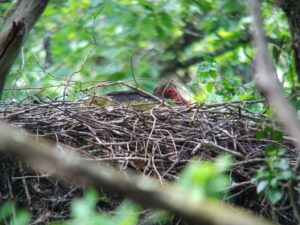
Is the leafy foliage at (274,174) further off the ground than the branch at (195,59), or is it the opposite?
the leafy foliage at (274,174)

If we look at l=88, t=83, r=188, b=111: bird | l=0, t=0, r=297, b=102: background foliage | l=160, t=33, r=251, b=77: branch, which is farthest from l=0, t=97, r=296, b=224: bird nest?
l=160, t=33, r=251, b=77: branch

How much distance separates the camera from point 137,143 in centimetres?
254

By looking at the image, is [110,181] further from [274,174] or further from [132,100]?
[132,100]

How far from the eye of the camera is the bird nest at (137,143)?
7.75 feet

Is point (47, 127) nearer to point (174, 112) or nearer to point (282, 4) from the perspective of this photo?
point (174, 112)

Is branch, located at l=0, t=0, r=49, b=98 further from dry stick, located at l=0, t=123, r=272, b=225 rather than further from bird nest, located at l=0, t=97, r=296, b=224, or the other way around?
dry stick, located at l=0, t=123, r=272, b=225

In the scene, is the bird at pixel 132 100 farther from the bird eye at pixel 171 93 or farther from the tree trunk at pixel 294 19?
the tree trunk at pixel 294 19

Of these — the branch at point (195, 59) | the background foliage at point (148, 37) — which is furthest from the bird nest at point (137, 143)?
the branch at point (195, 59)

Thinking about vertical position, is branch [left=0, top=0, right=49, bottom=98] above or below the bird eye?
above

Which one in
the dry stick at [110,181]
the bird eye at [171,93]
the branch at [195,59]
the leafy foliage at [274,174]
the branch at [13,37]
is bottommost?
the branch at [195,59]

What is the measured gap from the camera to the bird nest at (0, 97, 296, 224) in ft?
7.75

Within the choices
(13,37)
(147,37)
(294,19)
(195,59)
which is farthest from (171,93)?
(195,59)

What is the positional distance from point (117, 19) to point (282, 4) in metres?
4.03

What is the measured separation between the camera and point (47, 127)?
2592mm
